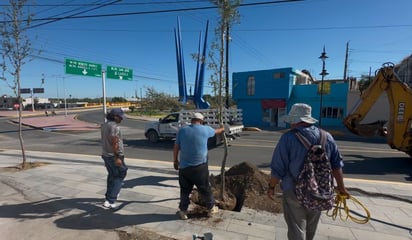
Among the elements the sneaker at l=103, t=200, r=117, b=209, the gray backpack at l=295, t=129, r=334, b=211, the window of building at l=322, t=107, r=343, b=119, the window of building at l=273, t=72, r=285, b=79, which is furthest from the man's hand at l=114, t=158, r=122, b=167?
the window of building at l=322, t=107, r=343, b=119

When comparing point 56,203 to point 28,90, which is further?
point 28,90

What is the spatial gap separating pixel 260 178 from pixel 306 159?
2900mm

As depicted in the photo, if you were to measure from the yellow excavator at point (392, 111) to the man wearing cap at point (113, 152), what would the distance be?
880cm

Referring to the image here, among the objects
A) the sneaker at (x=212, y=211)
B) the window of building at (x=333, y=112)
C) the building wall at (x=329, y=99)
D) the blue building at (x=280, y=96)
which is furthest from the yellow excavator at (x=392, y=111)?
the window of building at (x=333, y=112)

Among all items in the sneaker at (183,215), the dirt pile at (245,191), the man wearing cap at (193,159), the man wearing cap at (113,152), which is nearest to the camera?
the man wearing cap at (193,159)

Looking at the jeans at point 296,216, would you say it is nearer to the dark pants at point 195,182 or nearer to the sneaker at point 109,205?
the dark pants at point 195,182

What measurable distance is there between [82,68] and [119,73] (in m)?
3.65

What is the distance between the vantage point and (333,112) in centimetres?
2517

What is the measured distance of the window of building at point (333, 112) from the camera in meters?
24.8

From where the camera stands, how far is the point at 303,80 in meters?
30.2

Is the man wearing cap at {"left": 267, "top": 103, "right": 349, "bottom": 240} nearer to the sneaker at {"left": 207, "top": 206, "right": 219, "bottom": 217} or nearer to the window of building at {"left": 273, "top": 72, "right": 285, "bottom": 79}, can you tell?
the sneaker at {"left": 207, "top": 206, "right": 219, "bottom": 217}

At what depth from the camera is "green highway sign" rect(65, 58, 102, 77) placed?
63.4 ft

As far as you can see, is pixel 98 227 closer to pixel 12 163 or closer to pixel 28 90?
pixel 12 163

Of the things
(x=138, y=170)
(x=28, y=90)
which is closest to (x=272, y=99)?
(x=138, y=170)
